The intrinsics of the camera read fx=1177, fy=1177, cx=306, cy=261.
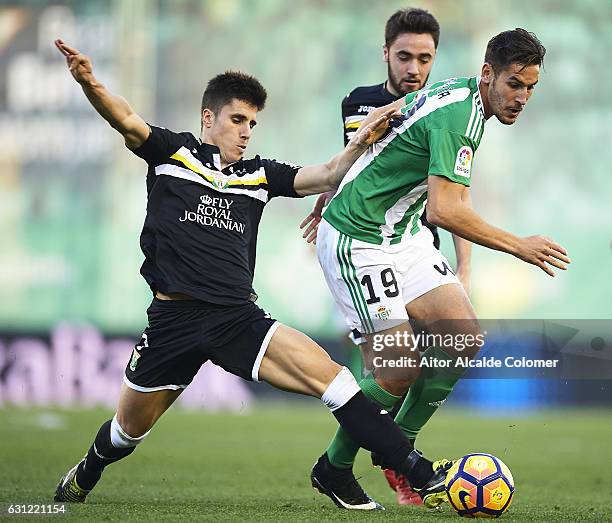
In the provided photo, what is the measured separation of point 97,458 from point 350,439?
140 cm

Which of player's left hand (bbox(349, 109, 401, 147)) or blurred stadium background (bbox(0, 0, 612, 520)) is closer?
player's left hand (bbox(349, 109, 401, 147))

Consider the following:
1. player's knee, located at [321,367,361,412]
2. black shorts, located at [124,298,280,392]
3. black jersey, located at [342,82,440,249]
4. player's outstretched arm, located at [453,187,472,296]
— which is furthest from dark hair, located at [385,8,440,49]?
player's knee, located at [321,367,361,412]

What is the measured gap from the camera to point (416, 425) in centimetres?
688

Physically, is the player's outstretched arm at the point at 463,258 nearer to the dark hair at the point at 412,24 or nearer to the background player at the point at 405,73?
the background player at the point at 405,73

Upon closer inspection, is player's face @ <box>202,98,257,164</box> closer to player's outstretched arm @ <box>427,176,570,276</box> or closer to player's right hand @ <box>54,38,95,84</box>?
player's right hand @ <box>54,38,95,84</box>

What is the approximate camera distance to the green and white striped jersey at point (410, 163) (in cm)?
602

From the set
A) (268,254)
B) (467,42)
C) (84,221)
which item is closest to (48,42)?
(84,221)

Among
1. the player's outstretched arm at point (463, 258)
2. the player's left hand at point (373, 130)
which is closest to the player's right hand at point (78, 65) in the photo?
the player's left hand at point (373, 130)

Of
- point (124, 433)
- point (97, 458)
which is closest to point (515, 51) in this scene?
point (124, 433)

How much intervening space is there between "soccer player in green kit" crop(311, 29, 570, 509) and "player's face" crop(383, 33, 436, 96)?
3.21 ft

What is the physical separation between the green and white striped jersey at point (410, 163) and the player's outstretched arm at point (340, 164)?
0.40ft

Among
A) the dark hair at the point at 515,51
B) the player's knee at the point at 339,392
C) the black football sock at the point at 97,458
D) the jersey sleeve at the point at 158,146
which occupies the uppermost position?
the dark hair at the point at 515,51

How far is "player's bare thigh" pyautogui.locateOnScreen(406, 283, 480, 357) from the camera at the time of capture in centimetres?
662

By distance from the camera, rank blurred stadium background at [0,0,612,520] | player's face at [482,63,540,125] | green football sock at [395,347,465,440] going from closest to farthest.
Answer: player's face at [482,63,540,125]
green football sock at [395,347,465,440]
blurred stadium background at [0,0,612,520]
